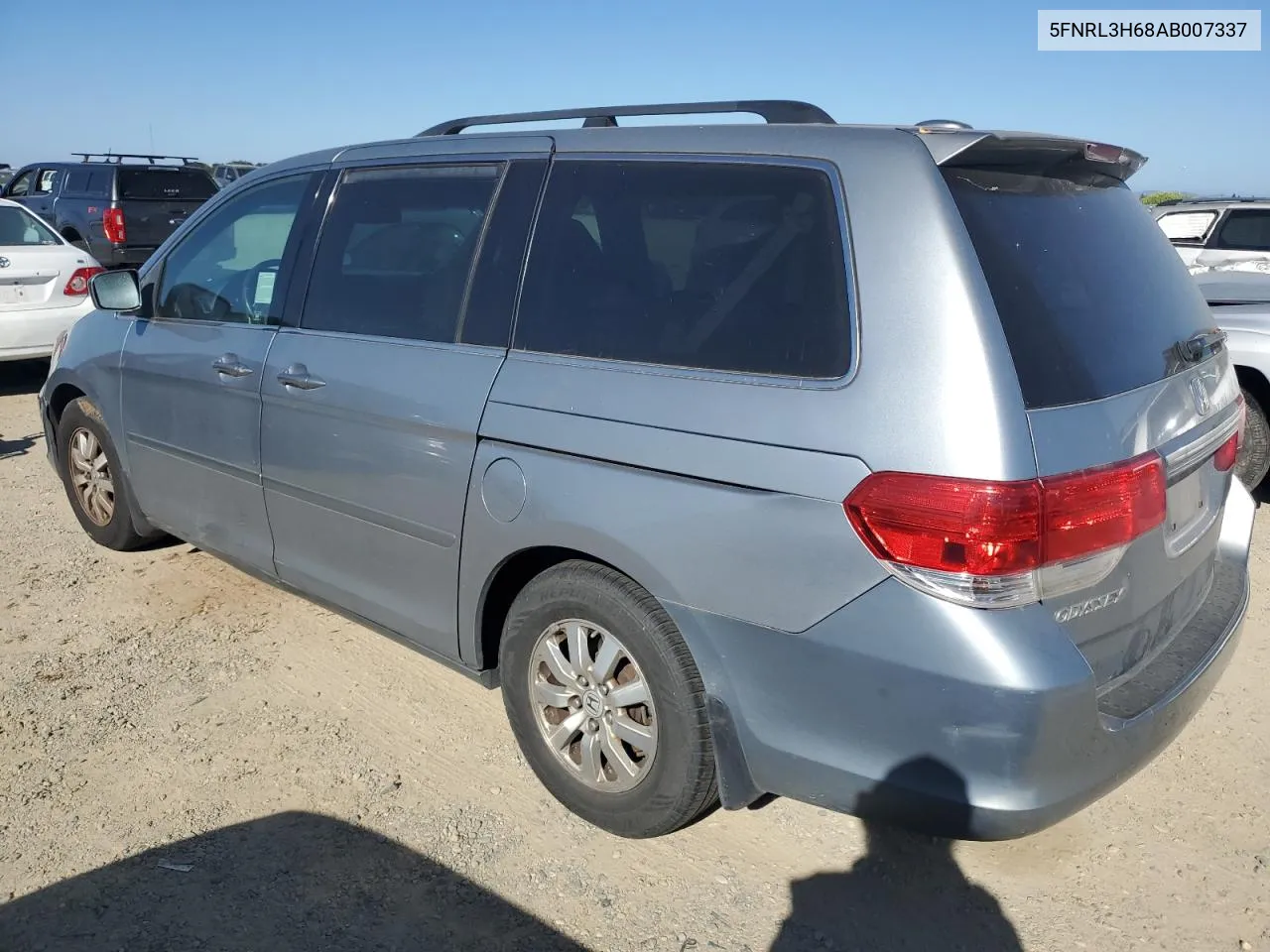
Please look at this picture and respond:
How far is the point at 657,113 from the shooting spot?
309 cm

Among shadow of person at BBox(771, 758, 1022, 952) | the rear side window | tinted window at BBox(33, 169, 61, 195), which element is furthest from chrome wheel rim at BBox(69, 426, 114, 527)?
tinted window at BBox(33, 169, 61, 195)

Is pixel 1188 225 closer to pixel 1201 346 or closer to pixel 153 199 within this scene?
pixel 1201 346

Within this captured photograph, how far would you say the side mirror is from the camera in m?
4.30

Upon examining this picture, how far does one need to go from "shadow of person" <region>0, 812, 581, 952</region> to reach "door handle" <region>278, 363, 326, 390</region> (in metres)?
1.40

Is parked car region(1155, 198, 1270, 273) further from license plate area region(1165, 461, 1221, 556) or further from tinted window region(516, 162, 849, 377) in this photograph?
tinted window region(516, 162, 849, 377)

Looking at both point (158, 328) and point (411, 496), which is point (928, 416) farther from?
point (158, 328)

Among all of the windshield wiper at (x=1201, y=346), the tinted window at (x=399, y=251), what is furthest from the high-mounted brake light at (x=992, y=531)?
the tinted window at (x=399, y=251)

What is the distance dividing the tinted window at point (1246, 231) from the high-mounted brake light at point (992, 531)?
29.9ft

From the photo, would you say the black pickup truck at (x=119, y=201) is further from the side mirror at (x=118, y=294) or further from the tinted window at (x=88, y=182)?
the side mirror at (x=118, y=294)

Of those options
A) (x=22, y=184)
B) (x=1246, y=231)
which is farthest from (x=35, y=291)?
(x=1246, y=231)

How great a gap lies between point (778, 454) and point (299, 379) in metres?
1.88

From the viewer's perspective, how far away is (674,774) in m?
2.67

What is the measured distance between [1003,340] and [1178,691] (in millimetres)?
1020

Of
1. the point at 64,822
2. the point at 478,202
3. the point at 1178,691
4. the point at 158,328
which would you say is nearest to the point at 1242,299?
the point at 1178,691
